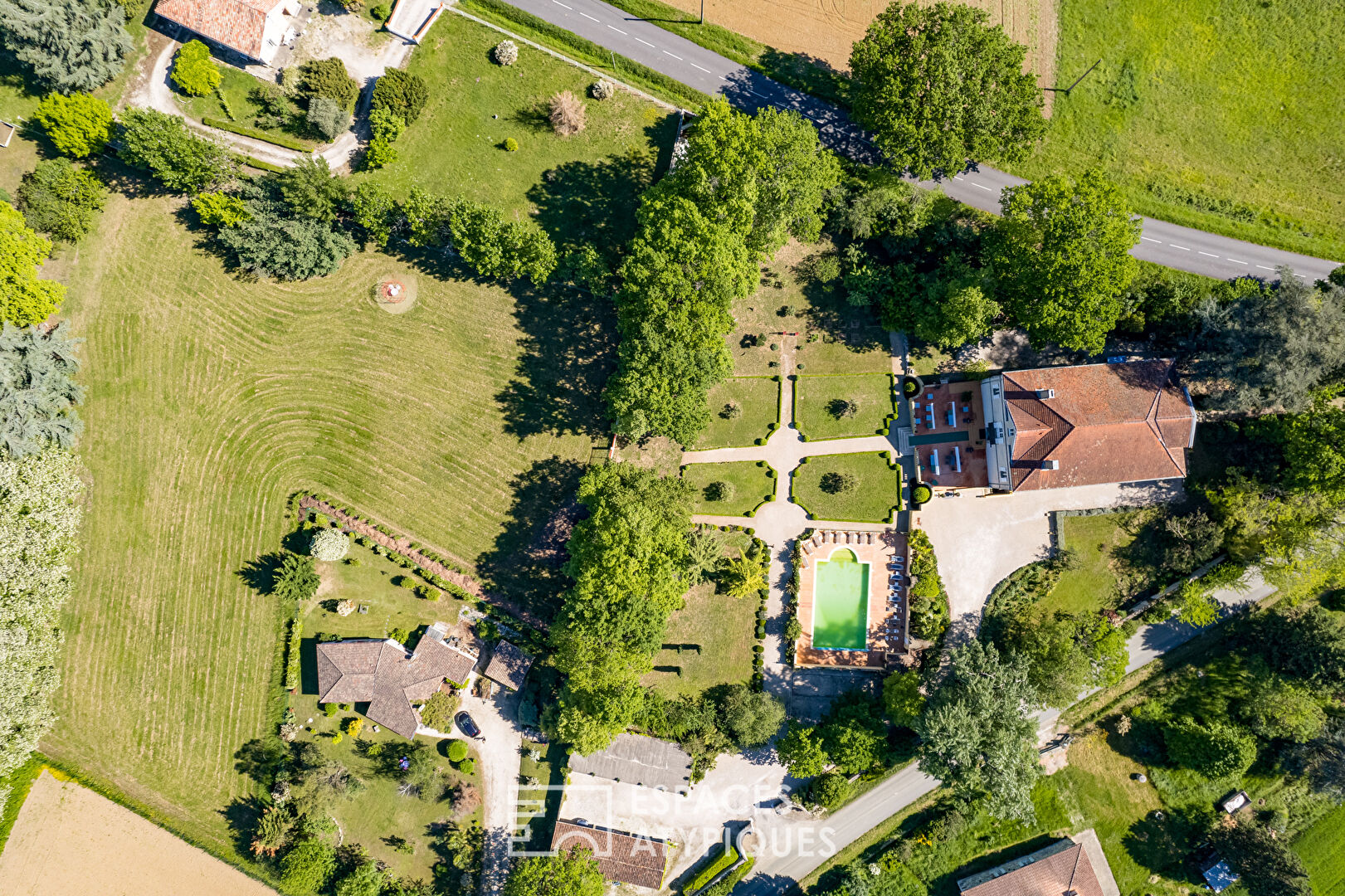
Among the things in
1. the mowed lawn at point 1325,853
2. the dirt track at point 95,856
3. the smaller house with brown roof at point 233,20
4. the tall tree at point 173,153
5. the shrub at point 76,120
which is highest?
the smaller house with brown roof at point 233,20

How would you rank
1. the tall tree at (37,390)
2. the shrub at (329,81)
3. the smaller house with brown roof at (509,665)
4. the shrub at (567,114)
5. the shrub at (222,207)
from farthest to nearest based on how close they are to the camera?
1. the shrub at (567,114)
2. the smaller house with brown roof at (509,665)
3. the shrub at (329,81)
4. the shrub at (222,207)
5. the tall tree at (37,390)

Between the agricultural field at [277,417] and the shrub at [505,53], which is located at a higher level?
the shrub at [505,53]

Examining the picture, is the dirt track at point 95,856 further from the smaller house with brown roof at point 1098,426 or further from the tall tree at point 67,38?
the smaller house with brown roof at point 1098,426

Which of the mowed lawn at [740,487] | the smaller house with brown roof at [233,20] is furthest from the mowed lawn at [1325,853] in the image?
the smaller house with brown roof at [233,20]

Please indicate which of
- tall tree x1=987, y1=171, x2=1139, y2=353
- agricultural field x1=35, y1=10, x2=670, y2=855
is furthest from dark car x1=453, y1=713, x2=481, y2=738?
tall tree x1=987, y1=171, x2=1139, y2=353

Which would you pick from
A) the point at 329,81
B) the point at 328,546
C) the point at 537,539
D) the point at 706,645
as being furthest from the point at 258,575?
the point at 329,81

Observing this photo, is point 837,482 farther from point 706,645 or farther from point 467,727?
point 467,727

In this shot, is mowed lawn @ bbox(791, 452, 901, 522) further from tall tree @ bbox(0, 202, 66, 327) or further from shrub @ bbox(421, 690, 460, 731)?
tall tree @ bbox(0, 202, 66, 327)

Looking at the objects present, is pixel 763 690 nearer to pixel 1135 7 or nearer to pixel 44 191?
pixel 1135 7

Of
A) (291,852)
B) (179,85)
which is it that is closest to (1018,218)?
(179,85)
